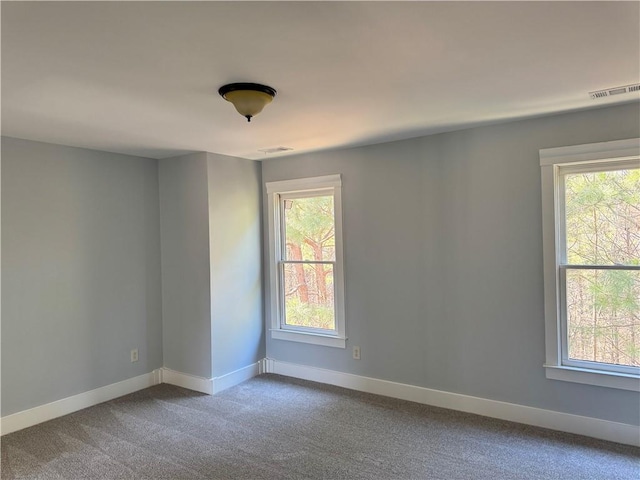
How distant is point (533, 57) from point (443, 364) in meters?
2.51

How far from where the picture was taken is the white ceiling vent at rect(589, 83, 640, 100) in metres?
2.52

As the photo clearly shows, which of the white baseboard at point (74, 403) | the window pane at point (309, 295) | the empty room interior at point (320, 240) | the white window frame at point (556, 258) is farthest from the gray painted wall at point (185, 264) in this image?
the white window frame at point (556, 258)

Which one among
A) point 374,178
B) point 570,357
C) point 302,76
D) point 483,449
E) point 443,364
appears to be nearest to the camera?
point 302,76

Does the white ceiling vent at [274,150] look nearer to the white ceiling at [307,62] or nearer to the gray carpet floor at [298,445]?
the white ceiling at [307,62]

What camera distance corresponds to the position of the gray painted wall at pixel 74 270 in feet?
11.0

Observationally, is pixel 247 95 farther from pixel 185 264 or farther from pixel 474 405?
pixel 474 405

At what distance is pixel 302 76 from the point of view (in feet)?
7.26

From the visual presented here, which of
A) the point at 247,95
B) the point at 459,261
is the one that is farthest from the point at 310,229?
the point at 247,95

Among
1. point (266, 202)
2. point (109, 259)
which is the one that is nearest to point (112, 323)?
point (109, 259)

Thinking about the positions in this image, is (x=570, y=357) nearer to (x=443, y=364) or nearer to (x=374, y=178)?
(x=443, y=364)

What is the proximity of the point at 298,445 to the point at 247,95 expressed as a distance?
2372 millimetres

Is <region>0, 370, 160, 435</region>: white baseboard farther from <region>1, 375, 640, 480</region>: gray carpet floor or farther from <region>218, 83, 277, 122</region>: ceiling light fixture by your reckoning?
<region>218, 83, 277, 122</region>: ceiling light fixture

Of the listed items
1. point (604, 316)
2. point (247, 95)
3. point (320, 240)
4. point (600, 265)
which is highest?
point (247, 95)

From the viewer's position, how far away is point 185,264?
168 inches
